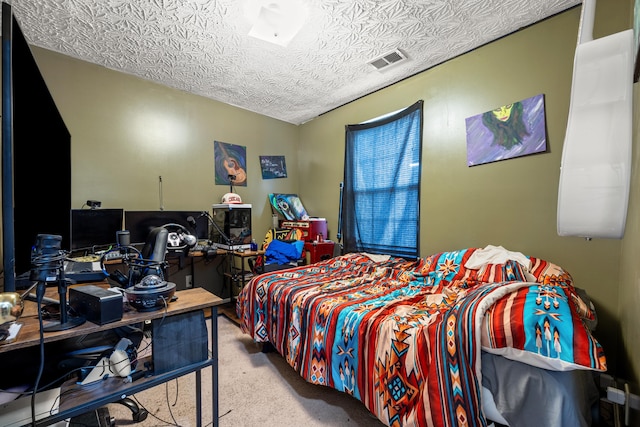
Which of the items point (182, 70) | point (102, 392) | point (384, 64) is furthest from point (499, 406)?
point (182, 70)

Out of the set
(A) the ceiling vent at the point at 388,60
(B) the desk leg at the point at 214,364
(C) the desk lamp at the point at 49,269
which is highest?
(A) the ceiling vent at the point at 388,60

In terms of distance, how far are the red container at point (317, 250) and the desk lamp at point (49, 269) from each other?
2432 millimetres

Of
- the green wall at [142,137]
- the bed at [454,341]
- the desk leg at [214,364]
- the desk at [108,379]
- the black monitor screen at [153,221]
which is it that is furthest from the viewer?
the black monitor screen at [153,221]

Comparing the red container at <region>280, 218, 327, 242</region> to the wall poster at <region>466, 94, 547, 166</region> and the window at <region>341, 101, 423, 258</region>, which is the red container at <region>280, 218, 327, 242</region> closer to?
the window at <region>341, 101, 423, 258</region>

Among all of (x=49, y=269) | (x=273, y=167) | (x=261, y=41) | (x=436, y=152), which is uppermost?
(x=261, y=41)

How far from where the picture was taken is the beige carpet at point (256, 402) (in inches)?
57.3

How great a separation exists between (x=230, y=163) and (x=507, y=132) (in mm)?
3092

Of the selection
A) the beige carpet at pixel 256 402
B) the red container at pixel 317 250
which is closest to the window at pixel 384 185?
the red container at pixel 317 250

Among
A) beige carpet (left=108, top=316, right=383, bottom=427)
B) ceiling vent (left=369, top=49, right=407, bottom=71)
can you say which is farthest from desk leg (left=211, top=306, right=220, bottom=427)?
ceiling vent (left=369, top=49, right=407, bottom=71)

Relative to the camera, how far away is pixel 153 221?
8.96ft

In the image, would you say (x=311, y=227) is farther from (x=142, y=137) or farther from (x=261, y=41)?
(x=142, y=137)

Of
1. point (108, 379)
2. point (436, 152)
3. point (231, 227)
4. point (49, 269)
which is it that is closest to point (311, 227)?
point (231, 227)

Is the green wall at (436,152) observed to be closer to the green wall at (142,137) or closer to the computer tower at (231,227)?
the green wall at (142,137)

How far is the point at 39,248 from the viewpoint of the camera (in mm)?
841
